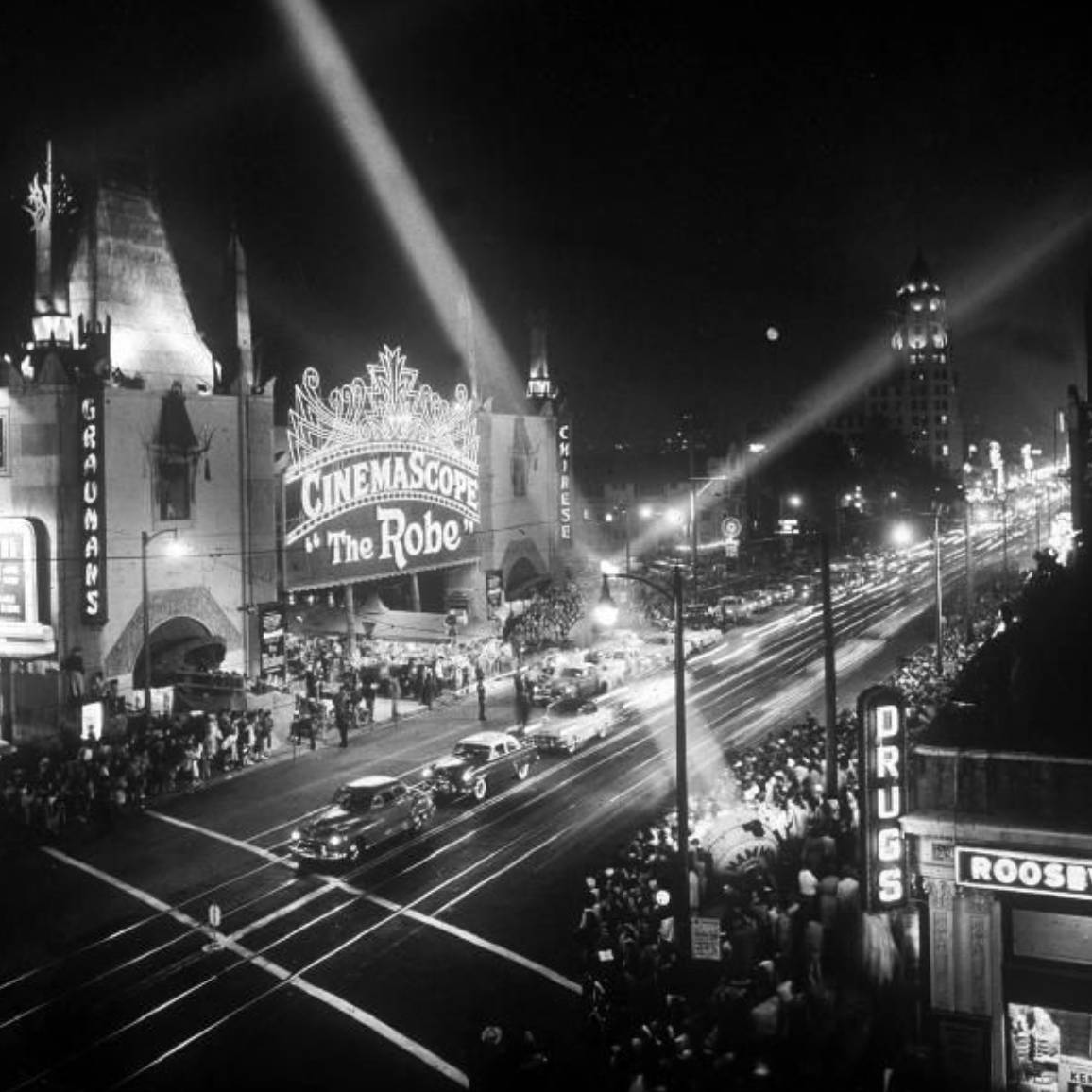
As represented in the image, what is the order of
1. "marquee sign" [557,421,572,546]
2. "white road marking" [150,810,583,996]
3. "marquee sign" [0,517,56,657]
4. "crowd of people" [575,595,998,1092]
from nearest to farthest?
"crowd of people" [575,595,998,1092], "white road marking" [150,810,583,996], "marquee sign" [0,517,56,657], "marquee sign" [557,421,572,546]

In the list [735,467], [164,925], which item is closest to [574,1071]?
[164,925]

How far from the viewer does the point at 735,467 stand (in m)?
113

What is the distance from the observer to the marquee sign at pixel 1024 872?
14203 millimetres

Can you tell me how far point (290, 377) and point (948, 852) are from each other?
41.1 metres

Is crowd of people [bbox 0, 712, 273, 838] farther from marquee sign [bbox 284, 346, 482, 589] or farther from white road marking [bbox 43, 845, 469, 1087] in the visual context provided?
marquee sign [bbox 284, 346, 482, 589]

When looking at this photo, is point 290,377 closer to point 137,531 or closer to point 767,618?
point 137,531

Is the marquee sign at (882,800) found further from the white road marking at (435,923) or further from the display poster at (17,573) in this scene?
the display poster at (17,573)

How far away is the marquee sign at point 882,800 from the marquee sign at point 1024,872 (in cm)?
95

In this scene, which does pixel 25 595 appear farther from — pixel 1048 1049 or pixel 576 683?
pixel 1048 1049

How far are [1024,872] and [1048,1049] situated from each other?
2250mm

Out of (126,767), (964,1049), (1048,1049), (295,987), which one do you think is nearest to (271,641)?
(126,767)

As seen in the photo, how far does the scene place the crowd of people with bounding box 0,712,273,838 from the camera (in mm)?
27438

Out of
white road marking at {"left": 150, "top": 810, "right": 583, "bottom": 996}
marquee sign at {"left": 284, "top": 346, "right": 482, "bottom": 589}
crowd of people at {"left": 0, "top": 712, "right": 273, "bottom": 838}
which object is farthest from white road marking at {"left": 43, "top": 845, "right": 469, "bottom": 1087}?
marquee sign at {"left": 284, "top": 346, "right": 482, "bottom": 589}

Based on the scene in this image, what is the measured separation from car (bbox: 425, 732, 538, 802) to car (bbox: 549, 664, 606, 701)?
29.1 feet
